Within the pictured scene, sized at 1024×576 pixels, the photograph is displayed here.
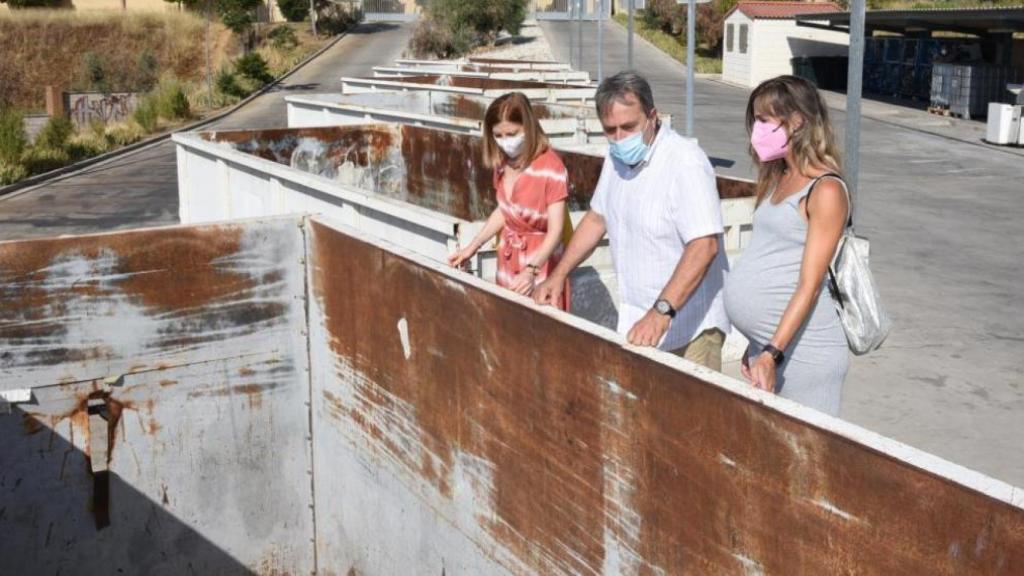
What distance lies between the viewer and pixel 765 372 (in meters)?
3.81

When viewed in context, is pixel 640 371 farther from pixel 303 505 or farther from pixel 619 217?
pixel 303 505

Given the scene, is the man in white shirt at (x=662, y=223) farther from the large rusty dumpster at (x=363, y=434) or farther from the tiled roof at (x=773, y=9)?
the tiled roof at (x=773, y=9)

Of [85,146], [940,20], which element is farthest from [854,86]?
[940,20]

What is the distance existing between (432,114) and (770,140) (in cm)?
1182

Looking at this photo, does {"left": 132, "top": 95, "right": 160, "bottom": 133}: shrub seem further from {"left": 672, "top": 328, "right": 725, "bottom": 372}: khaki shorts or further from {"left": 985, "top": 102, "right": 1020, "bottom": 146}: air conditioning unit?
{"left": 672, "top": 328, "right": 725, "bottom": 372}: khaki shorts

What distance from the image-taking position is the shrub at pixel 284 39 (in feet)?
214

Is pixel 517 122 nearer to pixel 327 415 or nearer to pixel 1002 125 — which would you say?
pixel 327 415

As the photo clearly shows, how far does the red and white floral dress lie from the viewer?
5.34 metres

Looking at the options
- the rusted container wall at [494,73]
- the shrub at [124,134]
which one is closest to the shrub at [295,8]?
the shrub at [124,134]

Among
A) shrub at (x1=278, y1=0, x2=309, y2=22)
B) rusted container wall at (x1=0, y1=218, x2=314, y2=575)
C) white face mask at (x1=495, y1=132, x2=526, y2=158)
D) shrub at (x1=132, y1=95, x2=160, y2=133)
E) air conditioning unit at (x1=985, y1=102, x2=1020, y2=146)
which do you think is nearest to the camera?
white face mask at (x1=495, y1=132, x2=526, y2=158)

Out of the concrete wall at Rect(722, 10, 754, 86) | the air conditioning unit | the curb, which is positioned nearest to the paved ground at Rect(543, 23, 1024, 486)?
the air conditioning unit

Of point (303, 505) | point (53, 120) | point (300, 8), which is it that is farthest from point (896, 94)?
point (300, 8)

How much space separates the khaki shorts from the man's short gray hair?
85 cm

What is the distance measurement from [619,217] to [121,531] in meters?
3.15
